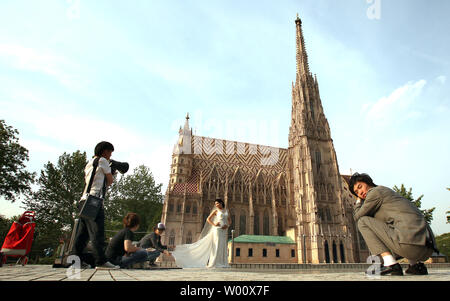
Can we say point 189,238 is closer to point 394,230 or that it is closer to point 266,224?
point 266,224

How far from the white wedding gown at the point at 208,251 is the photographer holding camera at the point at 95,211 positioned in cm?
320

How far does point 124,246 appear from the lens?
540 centimetres

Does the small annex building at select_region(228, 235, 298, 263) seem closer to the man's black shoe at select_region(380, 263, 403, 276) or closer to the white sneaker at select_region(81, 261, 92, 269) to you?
the white sneaker at select_region(81, 261, 92, 269)

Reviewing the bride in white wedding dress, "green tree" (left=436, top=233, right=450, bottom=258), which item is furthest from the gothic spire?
the bride in white wedding dress

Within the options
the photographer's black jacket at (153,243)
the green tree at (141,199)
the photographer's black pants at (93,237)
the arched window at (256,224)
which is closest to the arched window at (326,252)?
the arched window at (256,224)

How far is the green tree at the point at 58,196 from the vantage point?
90.2 ft

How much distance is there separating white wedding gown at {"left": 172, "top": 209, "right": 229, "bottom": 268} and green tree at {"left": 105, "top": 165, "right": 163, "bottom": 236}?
105ft

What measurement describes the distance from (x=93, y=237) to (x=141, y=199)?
39.8 metres
